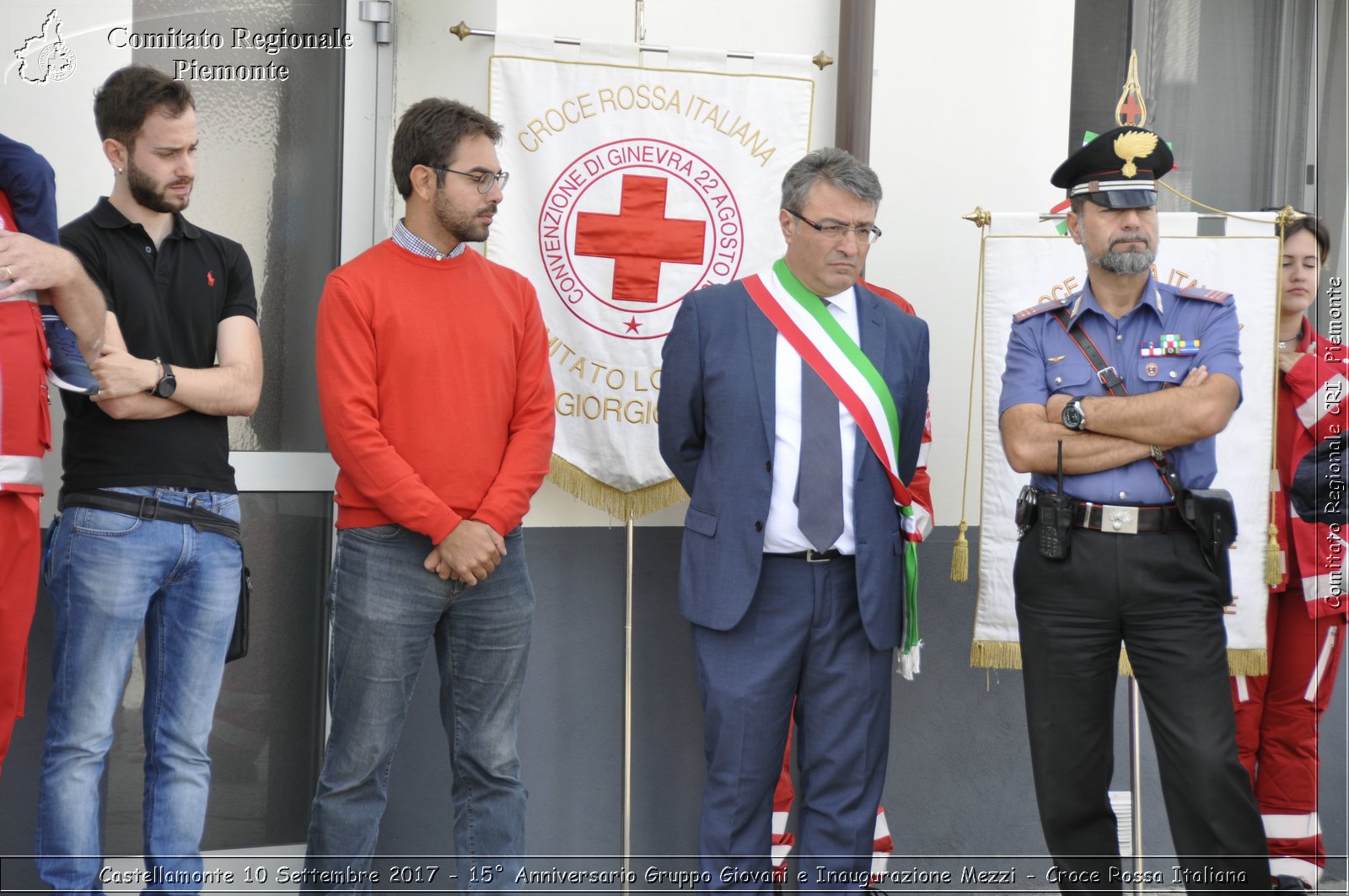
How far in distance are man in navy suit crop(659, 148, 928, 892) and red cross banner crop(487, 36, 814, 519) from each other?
56 cm

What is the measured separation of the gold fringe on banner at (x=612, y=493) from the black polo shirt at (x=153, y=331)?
969 millimetres

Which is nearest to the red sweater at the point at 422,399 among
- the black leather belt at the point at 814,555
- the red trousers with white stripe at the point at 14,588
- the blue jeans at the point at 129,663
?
the blue jeans at the point at 129,663

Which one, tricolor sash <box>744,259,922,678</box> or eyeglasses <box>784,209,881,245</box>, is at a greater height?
eyeglasses <box>784,209,881,245</box>

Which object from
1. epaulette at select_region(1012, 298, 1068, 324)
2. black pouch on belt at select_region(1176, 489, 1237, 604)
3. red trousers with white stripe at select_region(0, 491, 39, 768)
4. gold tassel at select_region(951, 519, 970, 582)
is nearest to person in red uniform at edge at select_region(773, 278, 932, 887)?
gold tassel at select_region(951, 519, 970, 582)

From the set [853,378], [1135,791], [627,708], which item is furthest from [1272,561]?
[627,708]

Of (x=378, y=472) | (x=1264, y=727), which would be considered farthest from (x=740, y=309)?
(x=1264, y=727)

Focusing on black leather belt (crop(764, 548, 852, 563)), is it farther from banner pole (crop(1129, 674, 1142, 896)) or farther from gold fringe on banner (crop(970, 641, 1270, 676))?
banner pole (crop(1129, 674, 1142, 896))

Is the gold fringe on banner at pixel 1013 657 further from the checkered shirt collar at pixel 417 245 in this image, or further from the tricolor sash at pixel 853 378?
the checkered shirt collar at pixel 417 245

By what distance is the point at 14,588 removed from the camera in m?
2.25

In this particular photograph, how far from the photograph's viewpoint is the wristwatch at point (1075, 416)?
288 centimetres

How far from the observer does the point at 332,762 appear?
2898mm

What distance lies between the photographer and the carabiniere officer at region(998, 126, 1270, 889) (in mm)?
2816

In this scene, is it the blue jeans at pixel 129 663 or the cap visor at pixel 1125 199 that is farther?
the cap visor at pixel 1125 199

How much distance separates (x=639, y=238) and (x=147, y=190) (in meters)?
1.33
